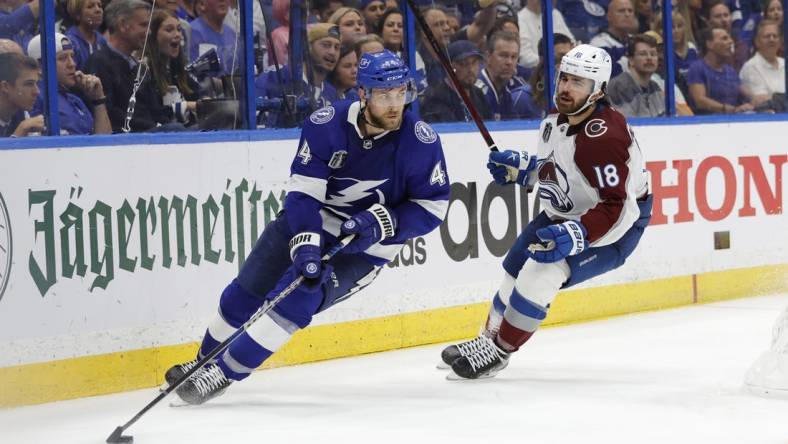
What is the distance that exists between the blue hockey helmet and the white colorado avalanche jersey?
27.3 inches

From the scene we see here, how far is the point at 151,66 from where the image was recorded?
190 inches

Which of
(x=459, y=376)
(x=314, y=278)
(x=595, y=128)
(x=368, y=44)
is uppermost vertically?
(x=368, y=44)

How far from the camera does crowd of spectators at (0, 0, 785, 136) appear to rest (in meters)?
4.61

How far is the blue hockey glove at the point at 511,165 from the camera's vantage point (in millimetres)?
4730

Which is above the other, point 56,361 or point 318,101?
point 318,101

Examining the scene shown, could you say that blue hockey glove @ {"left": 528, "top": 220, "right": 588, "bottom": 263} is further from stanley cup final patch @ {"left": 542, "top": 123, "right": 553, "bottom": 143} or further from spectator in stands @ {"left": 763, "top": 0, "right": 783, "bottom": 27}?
spectator in stands @ {"left": 763, "top": 0, "right": 783, "bottom": 27}

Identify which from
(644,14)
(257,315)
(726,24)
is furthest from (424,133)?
(726,24)

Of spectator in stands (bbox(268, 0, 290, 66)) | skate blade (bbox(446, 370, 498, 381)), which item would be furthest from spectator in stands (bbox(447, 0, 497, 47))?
skate blade (bbox(446, 370, 498, 381))

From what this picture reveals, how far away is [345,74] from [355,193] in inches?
52.6

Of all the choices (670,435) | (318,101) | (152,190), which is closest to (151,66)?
(152,190)

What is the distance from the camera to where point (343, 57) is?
546 centimetres

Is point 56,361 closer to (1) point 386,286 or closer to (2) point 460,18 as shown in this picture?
(1) point 386,286

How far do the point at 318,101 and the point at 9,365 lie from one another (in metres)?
1.70

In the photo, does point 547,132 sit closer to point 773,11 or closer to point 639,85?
point 639,85
